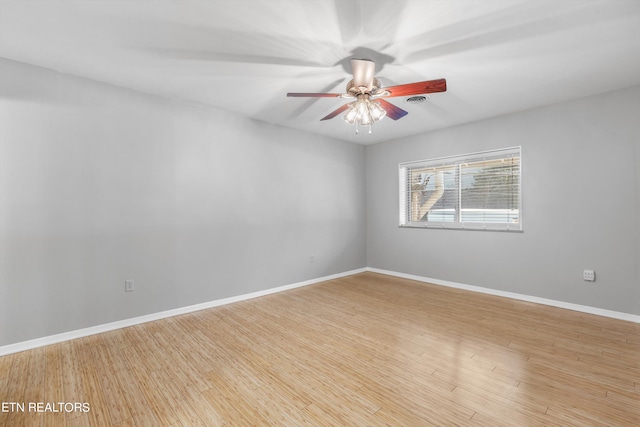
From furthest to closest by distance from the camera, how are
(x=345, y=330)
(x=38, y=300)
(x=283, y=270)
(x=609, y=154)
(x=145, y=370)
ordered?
(x=283, y=270)
(x=609, y=154)
(x=345, y=330)
(x=38, y=300)
(x=145, y=370)

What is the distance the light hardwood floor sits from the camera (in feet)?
5.40

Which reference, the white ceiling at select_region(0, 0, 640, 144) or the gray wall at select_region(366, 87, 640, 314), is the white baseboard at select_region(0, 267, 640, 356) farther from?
the white ceiling at select_region(0, 0, 640, 144)

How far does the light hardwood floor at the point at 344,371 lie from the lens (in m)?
1.65

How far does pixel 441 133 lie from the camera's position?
444cm

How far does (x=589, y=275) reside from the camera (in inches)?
126

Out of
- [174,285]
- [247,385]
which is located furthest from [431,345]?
[174,285]

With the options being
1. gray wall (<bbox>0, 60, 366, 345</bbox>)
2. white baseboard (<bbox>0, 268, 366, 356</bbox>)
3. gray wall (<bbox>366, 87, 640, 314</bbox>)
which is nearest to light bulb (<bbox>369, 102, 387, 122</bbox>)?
gray wall (<bbox>0, 60, 366, 345</bbox>)

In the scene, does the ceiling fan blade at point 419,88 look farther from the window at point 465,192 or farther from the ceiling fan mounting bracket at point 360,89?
the window at point 465,192

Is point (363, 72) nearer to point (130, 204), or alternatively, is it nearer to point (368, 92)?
point (368, 92)

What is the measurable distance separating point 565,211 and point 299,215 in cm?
338

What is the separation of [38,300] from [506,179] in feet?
17.4

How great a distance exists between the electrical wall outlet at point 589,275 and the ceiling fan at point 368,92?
9.21 feet

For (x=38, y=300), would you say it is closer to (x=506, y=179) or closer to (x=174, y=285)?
(x=174, y=285)

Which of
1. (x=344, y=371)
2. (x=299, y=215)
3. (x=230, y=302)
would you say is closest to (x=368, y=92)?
(x=344, y=371)
